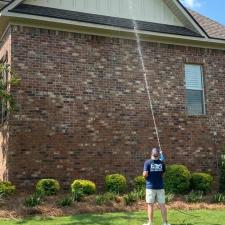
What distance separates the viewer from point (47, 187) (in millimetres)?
13758

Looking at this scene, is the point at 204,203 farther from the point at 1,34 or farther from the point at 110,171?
the point at 1,34

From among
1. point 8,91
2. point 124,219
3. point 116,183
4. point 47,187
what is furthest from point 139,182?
point 8,91

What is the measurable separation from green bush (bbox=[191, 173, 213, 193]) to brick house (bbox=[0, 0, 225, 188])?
1.24m

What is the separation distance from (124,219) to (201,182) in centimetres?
535

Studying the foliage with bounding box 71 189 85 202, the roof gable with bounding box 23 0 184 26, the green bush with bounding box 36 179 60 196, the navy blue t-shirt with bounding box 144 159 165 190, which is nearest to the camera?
the navy blue t-shirt with bounding box 144 159 165 190

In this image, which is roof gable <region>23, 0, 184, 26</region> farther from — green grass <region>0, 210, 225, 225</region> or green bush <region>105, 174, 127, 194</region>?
green grass <region>0, 210, 225, 225</region>

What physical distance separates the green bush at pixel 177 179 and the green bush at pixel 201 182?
34cm

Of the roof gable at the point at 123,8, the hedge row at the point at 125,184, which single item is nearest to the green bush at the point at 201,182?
the hedge row at the point at 125,184

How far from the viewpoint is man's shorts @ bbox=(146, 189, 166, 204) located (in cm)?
1055

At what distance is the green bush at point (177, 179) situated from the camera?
49.5ft

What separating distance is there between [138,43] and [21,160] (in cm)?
615

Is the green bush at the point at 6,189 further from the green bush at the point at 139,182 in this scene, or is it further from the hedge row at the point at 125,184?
the green bush at the point at 139,182

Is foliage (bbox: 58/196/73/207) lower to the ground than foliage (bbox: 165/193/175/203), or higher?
higher

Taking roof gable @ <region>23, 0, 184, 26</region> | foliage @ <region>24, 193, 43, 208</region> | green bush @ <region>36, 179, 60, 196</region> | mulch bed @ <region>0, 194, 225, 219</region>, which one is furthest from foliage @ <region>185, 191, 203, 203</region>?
roof gable @ <region>23, 0, 184, 26</region>
